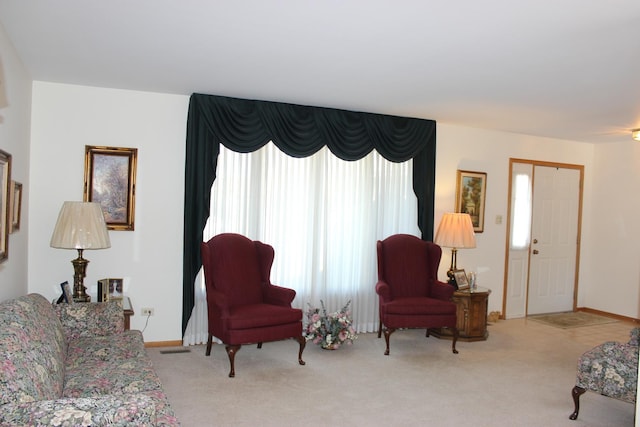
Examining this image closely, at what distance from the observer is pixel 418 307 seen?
4.78 m

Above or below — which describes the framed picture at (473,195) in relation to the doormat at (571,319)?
above

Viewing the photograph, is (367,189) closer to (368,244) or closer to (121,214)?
(368,244)

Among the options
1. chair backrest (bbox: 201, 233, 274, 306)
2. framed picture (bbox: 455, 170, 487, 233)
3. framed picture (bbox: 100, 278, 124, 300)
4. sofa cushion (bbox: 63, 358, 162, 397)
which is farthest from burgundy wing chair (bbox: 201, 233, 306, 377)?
framed picture (bbox: 455, 170, 487, 233)

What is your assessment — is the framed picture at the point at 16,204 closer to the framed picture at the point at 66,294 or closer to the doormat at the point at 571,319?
the framed picture at the point at 66,294

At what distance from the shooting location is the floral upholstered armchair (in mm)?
3096

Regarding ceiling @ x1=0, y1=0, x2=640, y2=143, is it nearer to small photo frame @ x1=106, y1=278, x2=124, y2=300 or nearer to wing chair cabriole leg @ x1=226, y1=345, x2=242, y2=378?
small photo frame @ x1=106, y1=278, x2=124, y2=300

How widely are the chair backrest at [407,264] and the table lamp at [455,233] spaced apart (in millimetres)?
149

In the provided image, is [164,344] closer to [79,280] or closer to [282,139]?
[79,280]

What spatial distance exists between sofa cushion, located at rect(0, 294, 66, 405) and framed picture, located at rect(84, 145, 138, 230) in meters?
1.68

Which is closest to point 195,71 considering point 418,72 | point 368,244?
point 418,72

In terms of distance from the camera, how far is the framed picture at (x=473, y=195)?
5.98m

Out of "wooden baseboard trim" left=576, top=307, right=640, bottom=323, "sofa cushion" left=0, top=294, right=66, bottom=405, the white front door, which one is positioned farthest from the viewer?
the white front door

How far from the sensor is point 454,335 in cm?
482

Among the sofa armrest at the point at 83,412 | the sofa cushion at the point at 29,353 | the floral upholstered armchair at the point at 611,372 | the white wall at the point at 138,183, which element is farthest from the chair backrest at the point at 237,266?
the floral upholstered armchair at the point at 611,372
